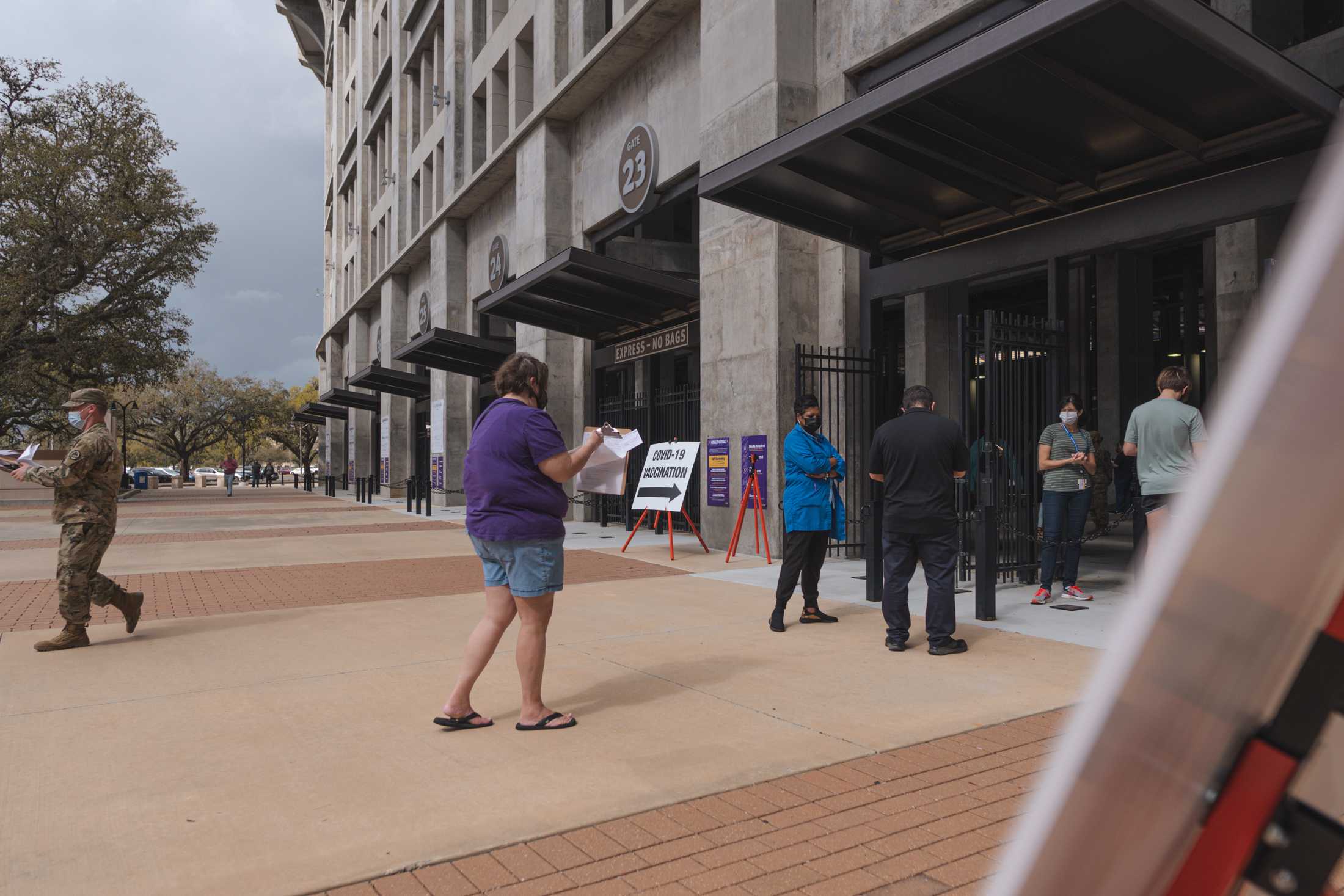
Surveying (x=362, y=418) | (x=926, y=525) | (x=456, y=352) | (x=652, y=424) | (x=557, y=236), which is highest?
(x=557, y=236)

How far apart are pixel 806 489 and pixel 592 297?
389 inches

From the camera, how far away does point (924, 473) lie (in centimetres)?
640

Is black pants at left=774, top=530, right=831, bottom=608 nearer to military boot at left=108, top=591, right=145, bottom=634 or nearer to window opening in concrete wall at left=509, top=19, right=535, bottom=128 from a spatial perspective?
military boot at left=108, top=591, right=145, bottom=634

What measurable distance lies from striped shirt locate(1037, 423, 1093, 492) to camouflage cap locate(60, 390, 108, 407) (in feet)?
25.1

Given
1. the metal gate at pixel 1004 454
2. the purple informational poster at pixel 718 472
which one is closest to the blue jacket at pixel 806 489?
the metal gate at pixel 1004 454

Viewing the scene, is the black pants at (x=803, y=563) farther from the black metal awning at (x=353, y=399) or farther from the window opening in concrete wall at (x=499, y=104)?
the black metal awning at (x=353, y=399)

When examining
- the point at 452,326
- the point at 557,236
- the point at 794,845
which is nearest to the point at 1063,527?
the point at 794,845

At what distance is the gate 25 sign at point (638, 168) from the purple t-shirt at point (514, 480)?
12.9 m

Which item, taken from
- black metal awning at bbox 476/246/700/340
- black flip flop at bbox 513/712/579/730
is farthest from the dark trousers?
black metal awning at bbox 476/246/700/340

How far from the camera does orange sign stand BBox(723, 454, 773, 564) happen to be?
38.8 ft

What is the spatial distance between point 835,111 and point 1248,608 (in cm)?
824

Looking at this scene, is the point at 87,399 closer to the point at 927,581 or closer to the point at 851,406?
the point at 927,581

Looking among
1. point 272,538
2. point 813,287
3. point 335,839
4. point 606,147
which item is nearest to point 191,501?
point 272,538

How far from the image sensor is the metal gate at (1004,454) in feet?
25.4
